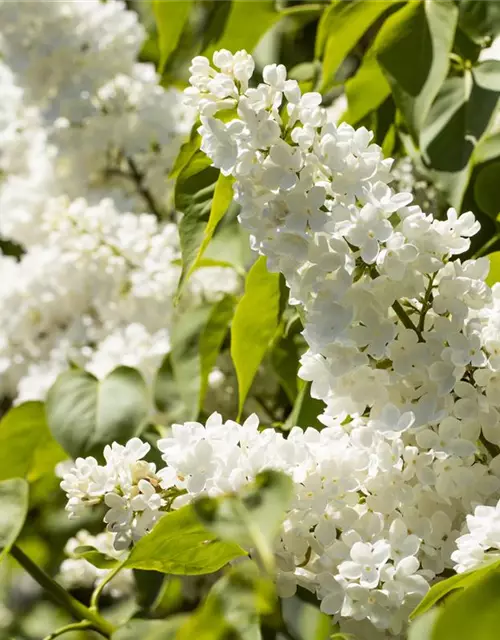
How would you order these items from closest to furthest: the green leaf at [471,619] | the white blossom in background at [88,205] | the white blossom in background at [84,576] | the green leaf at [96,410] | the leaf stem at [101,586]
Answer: the green leaf at [471,619]
the leaf stem at [101,586]
the green leaf at [96,410]
the white blossom in background at [84,576]
the white blossom in background at [88,205]

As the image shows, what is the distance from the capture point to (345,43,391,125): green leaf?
0.78 m

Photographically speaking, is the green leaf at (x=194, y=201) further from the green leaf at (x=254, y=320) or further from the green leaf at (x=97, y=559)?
the green leaf at (x=97, y=559)

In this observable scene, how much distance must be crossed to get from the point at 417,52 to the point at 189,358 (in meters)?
0.33

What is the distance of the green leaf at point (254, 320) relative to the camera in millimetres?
650

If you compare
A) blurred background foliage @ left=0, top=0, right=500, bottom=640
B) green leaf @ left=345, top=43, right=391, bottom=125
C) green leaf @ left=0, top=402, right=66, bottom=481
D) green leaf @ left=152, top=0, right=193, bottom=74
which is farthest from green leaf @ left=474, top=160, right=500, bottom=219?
green leaf @ left=0, top=402, right=66, bottom=481

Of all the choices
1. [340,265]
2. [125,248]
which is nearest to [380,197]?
[340,265]

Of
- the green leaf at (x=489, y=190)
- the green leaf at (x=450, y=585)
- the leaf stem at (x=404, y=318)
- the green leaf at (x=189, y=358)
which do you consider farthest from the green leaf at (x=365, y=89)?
the green leaf at (x=450, y=585)

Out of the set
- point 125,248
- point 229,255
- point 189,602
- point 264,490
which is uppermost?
point 264,490

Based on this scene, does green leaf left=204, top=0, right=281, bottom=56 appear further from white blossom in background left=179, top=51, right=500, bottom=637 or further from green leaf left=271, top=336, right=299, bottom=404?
white blossom in background left=179, top=51, right=500, bottom=637

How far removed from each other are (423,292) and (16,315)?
0.80m

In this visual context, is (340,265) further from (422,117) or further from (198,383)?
(198,383)

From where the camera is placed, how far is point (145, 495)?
0.49 metres

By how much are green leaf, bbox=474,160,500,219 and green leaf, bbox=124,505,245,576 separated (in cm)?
34

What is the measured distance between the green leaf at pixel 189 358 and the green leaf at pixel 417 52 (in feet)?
0.93
